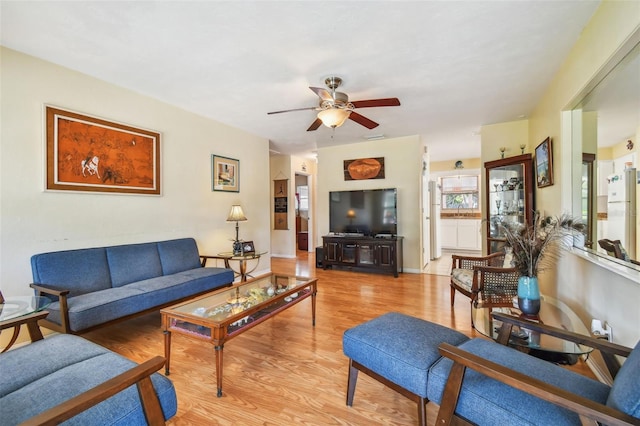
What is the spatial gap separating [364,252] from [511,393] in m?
3.99

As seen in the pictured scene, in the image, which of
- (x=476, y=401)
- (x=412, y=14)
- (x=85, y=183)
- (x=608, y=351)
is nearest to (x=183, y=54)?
(x=85, y=183)

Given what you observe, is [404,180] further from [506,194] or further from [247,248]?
[247,248]

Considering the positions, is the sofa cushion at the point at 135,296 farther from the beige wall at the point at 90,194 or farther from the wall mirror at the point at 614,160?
the wall mirror at the point at 614,160

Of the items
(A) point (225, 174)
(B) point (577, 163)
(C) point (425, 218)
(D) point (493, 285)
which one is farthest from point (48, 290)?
(C) point (425, 218)

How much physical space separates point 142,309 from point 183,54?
7.37 feet

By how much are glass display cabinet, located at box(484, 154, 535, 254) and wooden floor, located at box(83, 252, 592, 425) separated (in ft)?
4.08

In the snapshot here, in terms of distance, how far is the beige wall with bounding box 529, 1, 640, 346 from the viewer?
5.22 ft

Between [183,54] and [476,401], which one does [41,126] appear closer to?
[183,54]

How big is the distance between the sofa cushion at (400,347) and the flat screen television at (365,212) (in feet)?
11.2

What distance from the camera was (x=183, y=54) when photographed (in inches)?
94.3

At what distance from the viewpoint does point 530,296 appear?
5.93 ft

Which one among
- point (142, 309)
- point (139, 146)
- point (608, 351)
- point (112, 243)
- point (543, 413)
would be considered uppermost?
point (139, 146)

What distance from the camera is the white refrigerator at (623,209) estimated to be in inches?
69.3

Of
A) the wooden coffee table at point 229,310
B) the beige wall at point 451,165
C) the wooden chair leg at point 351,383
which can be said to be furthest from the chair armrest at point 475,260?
the beige wall at point 451,165
